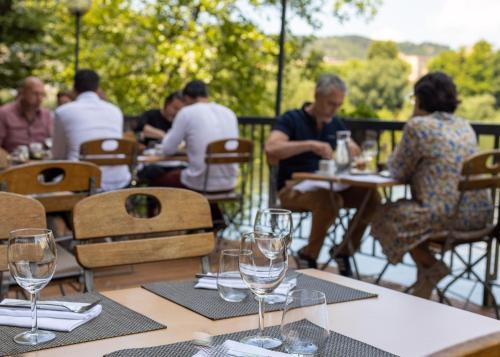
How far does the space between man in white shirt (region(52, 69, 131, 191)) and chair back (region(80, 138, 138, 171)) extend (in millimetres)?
138

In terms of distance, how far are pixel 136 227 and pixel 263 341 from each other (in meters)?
0.93

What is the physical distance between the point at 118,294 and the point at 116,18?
47.9ft

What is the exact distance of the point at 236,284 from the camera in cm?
172

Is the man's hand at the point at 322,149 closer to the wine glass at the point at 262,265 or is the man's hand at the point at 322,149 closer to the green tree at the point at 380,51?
the wine glass at the point at 262,265

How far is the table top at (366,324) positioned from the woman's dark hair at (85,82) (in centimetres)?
370

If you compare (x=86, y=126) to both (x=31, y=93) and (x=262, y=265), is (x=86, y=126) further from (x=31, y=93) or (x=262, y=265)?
(x=262, y=265)

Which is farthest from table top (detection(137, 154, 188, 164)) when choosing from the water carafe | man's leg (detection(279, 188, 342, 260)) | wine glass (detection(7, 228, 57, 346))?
wine glass (detection(7, 228, 57, 346))

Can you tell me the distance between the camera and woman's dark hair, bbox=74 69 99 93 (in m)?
5.29

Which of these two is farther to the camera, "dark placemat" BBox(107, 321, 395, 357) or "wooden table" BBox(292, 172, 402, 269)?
"wooden table" BBox(292, 172, 402, 269)

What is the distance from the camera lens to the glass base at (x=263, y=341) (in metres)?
1.36

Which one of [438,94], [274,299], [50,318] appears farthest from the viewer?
[438,94]

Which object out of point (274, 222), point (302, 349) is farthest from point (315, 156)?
point (302, 349)

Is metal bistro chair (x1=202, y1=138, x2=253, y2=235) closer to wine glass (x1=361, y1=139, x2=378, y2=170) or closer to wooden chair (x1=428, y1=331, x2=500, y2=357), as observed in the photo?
wine glass (x1=361, y1=139, x2=378, y2=170)

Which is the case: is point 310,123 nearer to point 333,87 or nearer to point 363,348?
point 333,87
